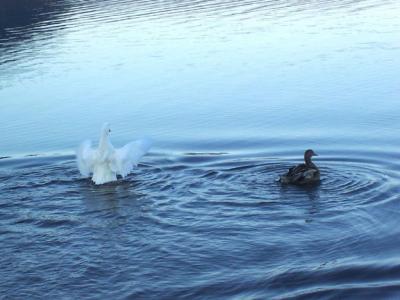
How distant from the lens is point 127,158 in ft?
46.1

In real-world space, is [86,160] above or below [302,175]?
above

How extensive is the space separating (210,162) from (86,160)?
214cm

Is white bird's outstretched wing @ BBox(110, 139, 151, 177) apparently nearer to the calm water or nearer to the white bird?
the white bird

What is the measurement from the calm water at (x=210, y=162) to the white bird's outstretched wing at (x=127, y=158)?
288mm

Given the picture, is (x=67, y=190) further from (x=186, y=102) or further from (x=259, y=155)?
(x=186, y=102)

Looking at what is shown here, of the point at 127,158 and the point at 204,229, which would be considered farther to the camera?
the point at 127,158

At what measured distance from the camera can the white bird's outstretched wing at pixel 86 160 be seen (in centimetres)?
1413

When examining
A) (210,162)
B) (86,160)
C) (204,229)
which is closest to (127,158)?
(86,160)

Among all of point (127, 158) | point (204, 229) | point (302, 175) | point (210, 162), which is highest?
point (127, 158)

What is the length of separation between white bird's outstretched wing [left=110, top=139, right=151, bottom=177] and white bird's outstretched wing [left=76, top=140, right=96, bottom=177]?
1.15ft

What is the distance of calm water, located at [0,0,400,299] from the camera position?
9.80 meters

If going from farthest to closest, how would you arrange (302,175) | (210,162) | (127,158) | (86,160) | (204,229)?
(210,162) → (86,160) → (127,158) → (302,175) → (204,229)

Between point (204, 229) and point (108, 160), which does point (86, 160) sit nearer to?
point (108, 160)

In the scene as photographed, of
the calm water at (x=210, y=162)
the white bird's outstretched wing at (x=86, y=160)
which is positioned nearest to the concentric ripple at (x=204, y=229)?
the calm water at (x=210, y=162)
